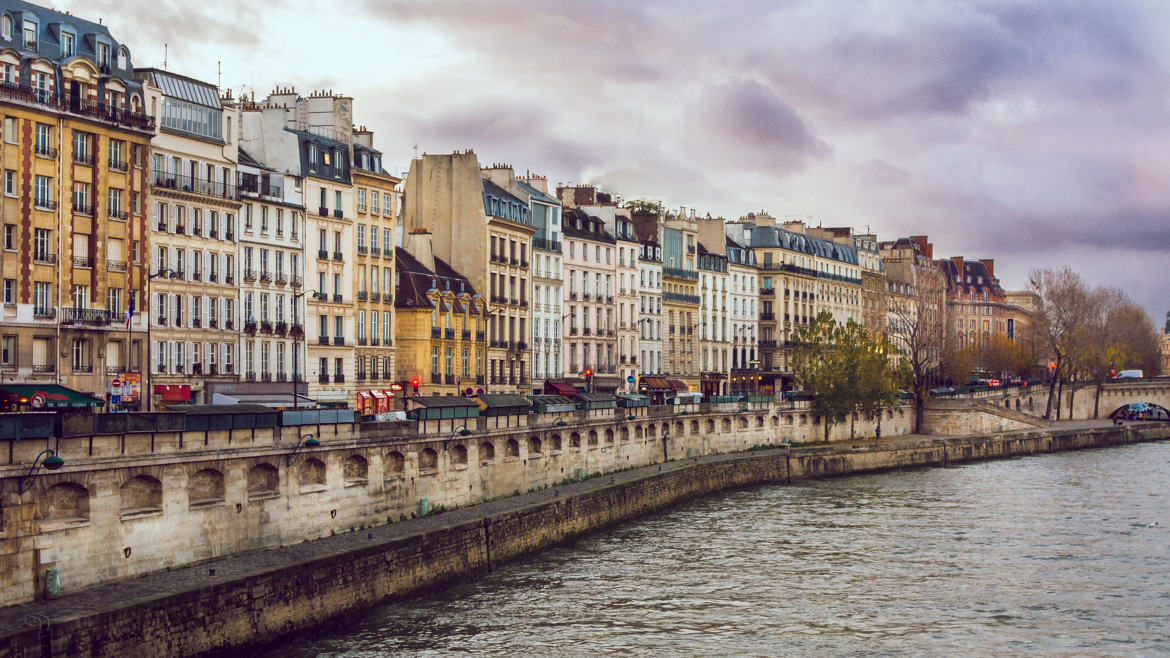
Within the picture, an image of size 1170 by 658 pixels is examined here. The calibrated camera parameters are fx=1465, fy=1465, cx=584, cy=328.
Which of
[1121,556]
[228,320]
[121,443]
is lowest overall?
[1121,556]

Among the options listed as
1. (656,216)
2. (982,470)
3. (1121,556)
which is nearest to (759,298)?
(656,216)

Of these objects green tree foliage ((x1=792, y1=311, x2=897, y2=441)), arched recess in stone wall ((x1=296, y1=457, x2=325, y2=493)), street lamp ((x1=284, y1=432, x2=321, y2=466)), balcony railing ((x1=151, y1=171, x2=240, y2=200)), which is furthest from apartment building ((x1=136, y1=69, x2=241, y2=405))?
green tree foliage ((x1=792, y1=311, x2=897, y2=441))

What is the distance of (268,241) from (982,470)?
145 ft

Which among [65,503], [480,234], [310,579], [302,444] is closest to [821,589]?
[302,444]

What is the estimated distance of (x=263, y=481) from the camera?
1470 inches

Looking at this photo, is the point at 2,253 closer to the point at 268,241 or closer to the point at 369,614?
the point at 268,241

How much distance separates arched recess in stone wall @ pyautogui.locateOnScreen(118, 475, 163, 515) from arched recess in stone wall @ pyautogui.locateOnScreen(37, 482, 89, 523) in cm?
117

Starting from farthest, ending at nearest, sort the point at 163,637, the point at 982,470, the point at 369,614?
the point at 982,470 → the point at 369,614 → the point at 163,637

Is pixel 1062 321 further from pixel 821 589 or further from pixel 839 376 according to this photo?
pixel 821 589

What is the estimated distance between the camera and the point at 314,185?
65438 mm

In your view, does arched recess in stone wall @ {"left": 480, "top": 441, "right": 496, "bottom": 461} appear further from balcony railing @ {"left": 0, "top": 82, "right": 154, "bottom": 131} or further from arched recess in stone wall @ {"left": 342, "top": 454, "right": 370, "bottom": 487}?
balcony railing @ {"left": 0, "top": 82, "right": 154, "bottom": 131}

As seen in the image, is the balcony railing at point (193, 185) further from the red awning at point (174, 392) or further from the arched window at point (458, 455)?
the arched window at point (458, 455)

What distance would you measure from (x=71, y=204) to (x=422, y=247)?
93.6ft

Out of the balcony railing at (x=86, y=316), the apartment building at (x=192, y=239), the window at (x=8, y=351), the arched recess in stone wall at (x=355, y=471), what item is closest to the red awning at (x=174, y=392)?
the apartment building at (x=192, y=239)
